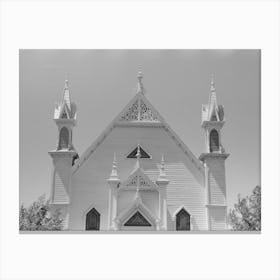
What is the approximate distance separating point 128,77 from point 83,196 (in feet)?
8.05

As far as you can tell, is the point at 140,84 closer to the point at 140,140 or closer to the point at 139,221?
the point at 140,140

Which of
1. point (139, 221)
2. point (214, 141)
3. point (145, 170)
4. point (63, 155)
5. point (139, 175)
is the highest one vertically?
point (214, 141)

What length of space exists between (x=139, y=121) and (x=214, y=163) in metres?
1.69

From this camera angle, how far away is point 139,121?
1123 cm

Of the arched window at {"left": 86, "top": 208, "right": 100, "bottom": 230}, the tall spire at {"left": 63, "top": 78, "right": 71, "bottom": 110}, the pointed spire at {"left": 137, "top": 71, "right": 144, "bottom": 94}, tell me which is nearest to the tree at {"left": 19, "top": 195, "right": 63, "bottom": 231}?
the arched window at {"left": 86, "top": 208, "right": 100, "bottom": 230}

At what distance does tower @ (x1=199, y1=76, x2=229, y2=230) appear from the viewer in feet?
35.3

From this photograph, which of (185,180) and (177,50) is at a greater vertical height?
(177,50)

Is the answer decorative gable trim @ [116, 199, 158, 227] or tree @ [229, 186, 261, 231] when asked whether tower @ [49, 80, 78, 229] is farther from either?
tree @ [229, 186, 261, 231]

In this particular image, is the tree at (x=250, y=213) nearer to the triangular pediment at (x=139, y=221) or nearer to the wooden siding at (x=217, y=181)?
the wooden siding at (x=217, y=181)

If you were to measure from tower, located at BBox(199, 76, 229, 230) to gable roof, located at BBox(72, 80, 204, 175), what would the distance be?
278 millimetres

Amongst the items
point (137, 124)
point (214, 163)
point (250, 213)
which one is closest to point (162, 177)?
point (214, 163)
